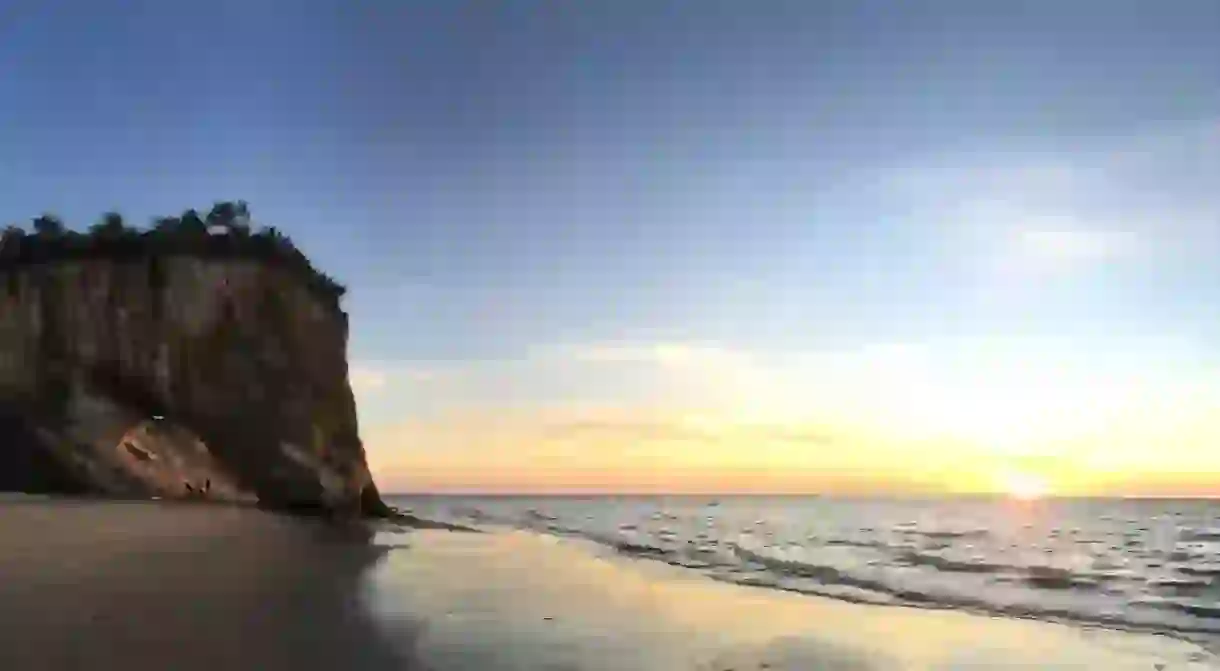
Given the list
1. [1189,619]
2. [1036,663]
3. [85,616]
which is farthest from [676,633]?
[1189,619]

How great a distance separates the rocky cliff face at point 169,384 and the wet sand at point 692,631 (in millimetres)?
20520

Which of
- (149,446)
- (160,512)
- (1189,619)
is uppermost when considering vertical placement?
(149,446)

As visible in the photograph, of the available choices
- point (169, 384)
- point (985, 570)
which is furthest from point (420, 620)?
point (169, 384)

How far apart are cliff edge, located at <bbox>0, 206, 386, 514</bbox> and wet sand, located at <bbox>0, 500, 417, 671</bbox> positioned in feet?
42.3

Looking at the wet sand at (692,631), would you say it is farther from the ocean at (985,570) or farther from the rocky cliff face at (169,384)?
the rocky cliff face at (169,384)

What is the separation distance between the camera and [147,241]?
127ft

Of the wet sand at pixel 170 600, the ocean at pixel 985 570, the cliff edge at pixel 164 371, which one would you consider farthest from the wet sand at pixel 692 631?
the cliff edge at pixel 164 371

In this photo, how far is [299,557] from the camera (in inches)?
757

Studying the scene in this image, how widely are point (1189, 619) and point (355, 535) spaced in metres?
21.7

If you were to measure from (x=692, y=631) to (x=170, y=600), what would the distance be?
22.0ft

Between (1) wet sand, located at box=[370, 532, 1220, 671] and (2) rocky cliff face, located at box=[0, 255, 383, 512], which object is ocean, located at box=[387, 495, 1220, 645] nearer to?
(1) wet sand, located at box=[370, 532, 1220, 671]

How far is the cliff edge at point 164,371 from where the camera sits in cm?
3444

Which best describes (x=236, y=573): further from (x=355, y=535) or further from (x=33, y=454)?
(x=33, y=454)

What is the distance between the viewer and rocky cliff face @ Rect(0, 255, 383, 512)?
34.3 metres
